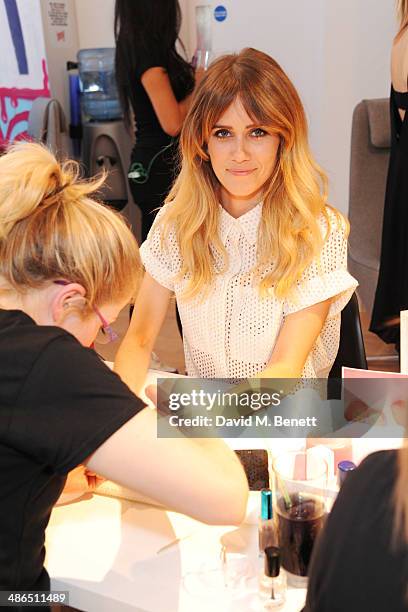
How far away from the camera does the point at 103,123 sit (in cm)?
452

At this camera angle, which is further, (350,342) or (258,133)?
(350,342)

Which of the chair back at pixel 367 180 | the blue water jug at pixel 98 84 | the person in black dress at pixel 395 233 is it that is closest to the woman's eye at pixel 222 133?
the person in black dress at pixel 395 233

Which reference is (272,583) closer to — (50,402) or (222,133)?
(50,402)

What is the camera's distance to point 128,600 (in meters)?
1.04

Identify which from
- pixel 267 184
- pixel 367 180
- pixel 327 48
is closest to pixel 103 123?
pixel 327 48

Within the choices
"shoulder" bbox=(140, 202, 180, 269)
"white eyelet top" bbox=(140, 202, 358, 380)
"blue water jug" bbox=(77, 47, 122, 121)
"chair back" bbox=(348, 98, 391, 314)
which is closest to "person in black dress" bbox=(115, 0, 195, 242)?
"chair back" bbox=(348, 98, 391, 314)

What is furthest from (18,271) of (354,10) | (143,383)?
(354,10)

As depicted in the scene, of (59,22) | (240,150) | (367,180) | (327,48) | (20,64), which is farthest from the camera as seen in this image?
(59,22)

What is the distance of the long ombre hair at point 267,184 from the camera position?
1622 millimetres

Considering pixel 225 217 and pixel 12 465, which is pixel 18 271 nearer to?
pixel 12 465

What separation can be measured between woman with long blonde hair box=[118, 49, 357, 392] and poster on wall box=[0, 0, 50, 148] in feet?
8.99

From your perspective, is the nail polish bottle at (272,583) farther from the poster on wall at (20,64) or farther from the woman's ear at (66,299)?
the poster on wall at (20,64)

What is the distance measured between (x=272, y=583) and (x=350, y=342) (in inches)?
35.5

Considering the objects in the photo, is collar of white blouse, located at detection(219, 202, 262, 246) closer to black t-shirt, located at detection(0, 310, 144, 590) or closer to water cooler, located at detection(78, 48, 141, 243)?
black t-shirt, located at detection(0, 310, 144, 590)
